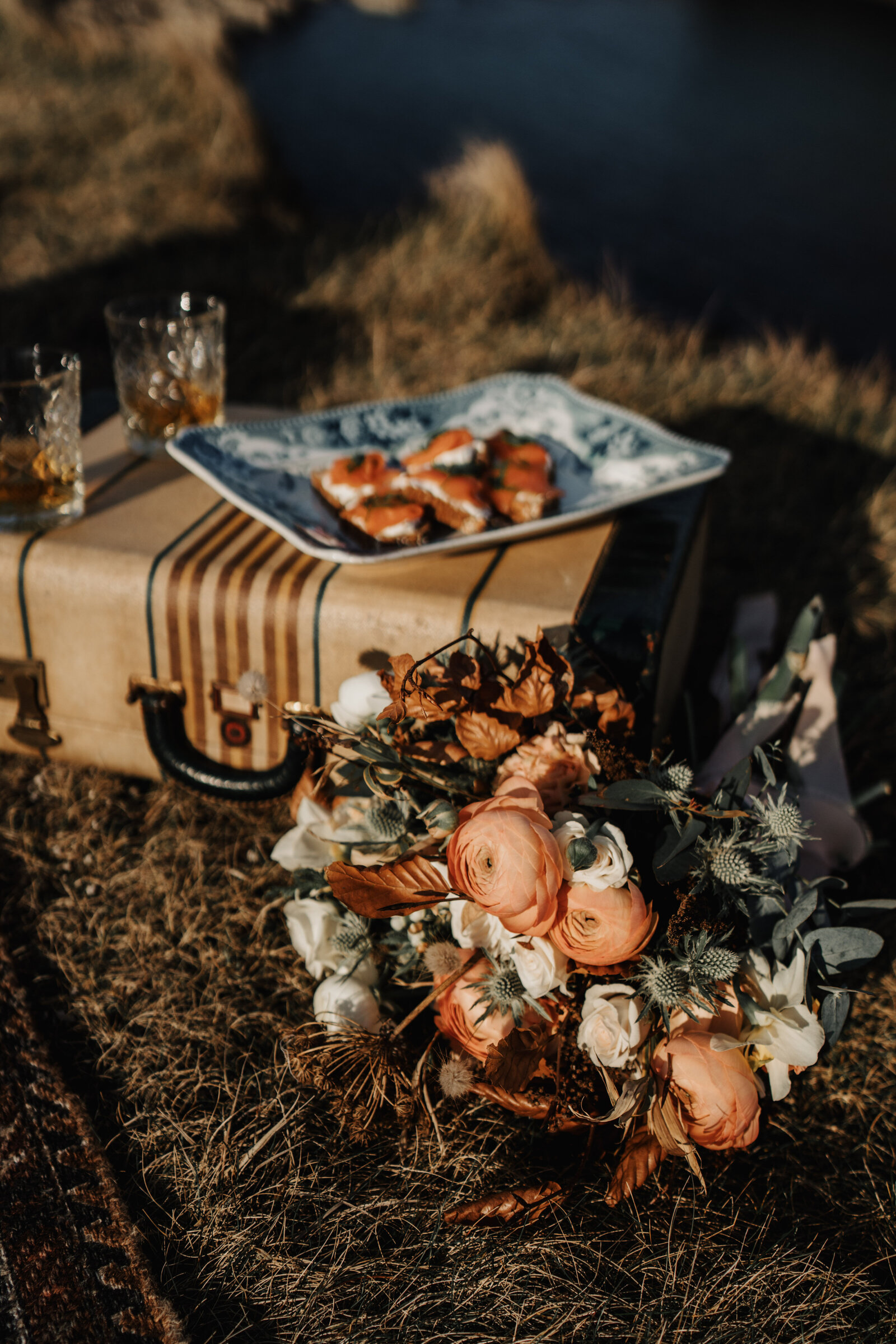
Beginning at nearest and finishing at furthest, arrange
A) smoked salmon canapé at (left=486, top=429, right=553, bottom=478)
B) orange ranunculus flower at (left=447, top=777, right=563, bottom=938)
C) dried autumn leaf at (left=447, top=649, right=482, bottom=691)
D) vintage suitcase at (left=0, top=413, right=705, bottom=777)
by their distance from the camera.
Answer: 1. orange ranunculus flower at (left=447, top=777, right=563, bottom=938)
2. dried autumn leaf at (left=447, top=649, right=482, bottom=691)
3. vintage suitcase at (left=0, top=413, right=705, bottom=777)
4. smoked salmon canapé at (left=486, top=429, right=553, bottom=478)

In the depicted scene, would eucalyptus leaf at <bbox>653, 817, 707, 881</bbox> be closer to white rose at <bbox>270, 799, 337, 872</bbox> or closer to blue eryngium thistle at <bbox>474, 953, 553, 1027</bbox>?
blue eryngium thistle at <bbox>474, 953, 553, 1027</bbox>

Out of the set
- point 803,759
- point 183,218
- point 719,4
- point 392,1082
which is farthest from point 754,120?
point 392,1082

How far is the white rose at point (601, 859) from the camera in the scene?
37.7 inches

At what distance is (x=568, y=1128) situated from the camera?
1077 millimetres

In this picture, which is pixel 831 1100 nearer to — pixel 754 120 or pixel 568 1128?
pixel 568 1128

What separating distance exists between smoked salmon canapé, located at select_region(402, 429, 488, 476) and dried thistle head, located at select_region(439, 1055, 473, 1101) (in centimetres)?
83

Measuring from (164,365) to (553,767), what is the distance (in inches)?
40.0

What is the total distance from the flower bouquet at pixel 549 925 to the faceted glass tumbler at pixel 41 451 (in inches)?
23.2

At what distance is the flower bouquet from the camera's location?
97 centimetres

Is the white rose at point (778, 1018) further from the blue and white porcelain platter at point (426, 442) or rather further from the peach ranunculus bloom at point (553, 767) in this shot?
the blue and white porcelain platter at point (426, 442)

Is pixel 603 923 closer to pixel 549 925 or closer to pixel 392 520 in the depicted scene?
pixel 549 925

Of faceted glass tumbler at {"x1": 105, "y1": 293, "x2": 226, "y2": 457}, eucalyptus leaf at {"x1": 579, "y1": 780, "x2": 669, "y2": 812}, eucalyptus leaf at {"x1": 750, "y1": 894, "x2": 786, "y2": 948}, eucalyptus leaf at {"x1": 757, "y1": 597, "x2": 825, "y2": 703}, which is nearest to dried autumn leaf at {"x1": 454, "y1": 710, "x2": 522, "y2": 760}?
eucalyptus leaf at {"x1": 579, "y1": 780, "x2": 669, "y2": 812}

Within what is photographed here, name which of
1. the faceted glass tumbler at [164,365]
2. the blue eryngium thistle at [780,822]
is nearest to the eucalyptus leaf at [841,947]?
the blue eryngium thistle at [780,822]

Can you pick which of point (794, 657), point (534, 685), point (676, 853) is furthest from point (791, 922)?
point (794, 657)
